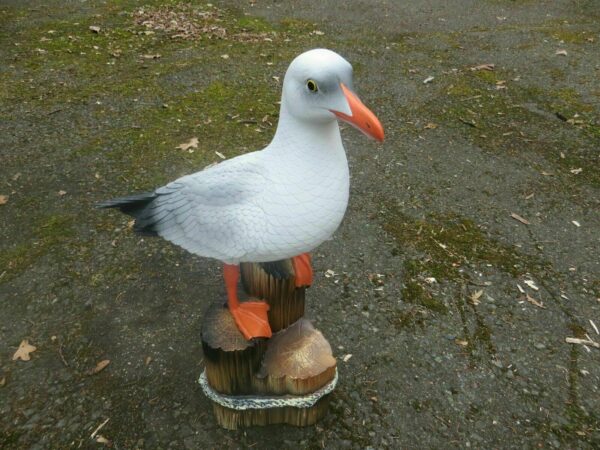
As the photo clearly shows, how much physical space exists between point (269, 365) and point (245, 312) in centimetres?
31

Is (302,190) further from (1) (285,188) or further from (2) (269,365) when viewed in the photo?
(2) (269,365)

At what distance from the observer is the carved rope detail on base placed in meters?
2.38

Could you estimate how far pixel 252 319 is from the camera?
2.31 meters

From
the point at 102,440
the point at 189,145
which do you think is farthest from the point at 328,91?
the point at 189,145

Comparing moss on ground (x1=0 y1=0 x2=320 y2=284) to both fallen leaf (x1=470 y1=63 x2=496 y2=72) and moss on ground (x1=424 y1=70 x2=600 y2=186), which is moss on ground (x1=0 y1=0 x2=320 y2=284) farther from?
fallen leaf (x1=470 y1=63 x2=496 y2=72)

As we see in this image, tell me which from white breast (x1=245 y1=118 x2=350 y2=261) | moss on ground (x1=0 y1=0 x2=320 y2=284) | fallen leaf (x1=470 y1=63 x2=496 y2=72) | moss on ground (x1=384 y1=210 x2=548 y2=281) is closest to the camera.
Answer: white breast (x1=245 y1=118 x2=350 y2=261)

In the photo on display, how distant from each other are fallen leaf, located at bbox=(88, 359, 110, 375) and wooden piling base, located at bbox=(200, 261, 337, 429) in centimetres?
75

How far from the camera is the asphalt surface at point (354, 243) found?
8.66 ft

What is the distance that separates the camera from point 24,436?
249 cm

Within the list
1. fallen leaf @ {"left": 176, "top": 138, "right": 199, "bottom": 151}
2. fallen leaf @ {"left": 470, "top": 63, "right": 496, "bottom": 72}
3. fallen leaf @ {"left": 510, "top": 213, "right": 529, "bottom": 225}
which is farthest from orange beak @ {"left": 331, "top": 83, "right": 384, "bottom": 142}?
fallen leaf @ {"left": 470, "top": 63, "right": 496, "bottom": 72}

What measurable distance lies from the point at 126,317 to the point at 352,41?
5446mm

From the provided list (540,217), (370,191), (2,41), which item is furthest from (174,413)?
(2,41)

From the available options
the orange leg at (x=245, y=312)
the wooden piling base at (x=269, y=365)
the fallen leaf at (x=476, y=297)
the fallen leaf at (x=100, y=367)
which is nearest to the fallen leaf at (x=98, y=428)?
the fallen leaf at (x=100, y=367)

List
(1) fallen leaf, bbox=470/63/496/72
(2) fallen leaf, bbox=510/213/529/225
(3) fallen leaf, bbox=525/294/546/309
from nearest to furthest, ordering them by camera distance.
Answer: (3) fallen leaf, bbox=525/294/546/309 → (2) fallen leaf, bbox=510/213/529/225 → (1) fallen leaf, bbox=470/63/496/72
